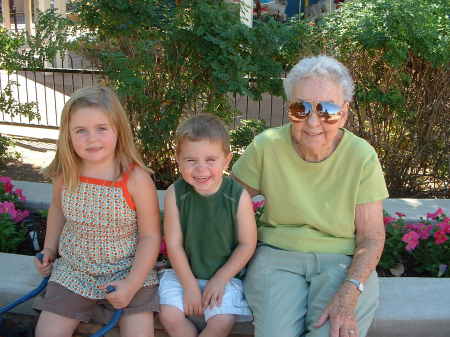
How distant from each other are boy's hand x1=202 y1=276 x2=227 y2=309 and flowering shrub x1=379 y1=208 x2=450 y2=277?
1.15 metres

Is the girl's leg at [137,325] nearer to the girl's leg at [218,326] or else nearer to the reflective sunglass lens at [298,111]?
the girl's leg at [218,326]

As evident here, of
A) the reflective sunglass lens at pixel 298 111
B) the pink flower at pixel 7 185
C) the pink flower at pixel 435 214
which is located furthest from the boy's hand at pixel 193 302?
the pink flower at pixel 7 185

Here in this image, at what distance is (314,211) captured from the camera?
2359 millimetres

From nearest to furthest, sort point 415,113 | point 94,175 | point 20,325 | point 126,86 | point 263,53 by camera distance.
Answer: point 94,175
point 20,325
point 126,86
point 263,53
point 415,113

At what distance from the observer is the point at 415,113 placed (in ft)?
15.1

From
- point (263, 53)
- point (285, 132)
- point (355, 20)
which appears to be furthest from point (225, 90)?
point (285, 132)

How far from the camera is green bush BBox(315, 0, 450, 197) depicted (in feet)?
13.2

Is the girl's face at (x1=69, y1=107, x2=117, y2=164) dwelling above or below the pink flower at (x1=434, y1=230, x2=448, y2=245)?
above

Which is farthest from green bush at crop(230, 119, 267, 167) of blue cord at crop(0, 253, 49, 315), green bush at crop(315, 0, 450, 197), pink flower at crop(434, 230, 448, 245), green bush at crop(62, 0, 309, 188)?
blue cord at crop(0, 253, 49, 315)

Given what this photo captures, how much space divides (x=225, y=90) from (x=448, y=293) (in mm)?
2272

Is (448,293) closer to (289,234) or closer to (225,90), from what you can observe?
(289,234)

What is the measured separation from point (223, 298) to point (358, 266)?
60 cm

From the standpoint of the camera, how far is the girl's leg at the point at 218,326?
7.29ft

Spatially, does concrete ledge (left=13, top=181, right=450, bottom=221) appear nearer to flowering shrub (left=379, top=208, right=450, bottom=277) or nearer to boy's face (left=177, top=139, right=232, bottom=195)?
flowering shrub (left=379, top=208, right=450, bottom=277)
